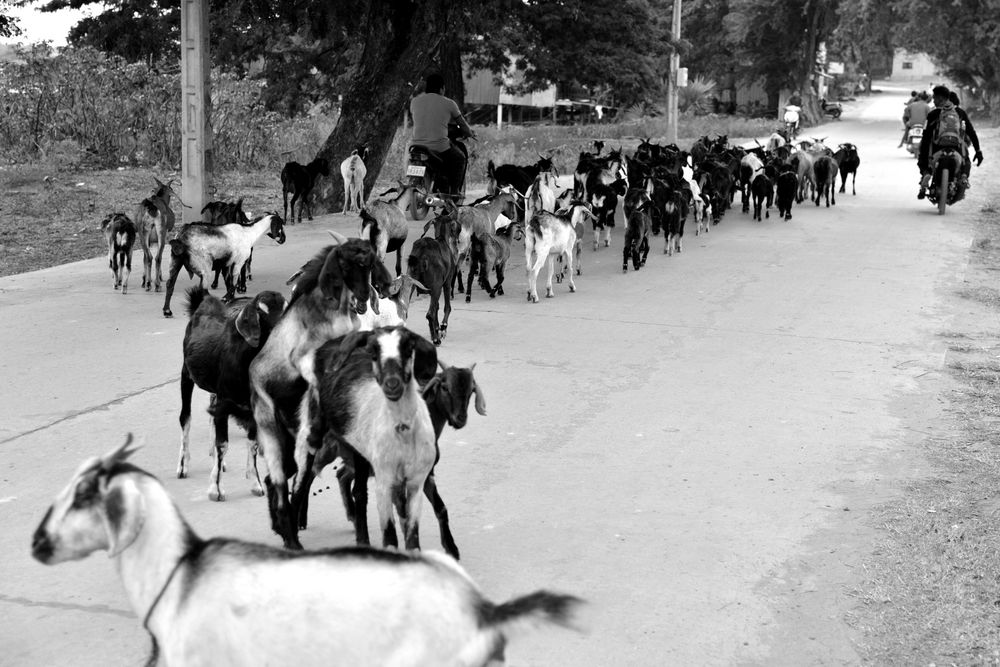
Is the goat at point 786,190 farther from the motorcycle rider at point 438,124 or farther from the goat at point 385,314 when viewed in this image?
the goat at point 385,314

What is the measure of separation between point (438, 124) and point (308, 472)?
1038cm

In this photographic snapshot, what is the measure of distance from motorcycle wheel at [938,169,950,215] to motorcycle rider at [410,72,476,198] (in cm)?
871

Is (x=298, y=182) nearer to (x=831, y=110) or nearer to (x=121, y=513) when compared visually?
(x=121, y=513)

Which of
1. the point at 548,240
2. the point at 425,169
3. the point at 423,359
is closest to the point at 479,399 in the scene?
the point at 423,359

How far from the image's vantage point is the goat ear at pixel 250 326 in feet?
19.4

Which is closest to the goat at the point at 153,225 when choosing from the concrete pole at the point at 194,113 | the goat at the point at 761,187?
the concrete pole at the point at 194,113

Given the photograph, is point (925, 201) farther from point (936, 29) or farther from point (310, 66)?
point (936, 29)

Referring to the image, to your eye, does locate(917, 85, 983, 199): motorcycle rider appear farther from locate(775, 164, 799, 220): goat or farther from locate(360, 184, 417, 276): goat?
locate(360, 184, 417, 276): goat

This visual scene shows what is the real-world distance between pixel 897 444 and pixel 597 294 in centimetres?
544

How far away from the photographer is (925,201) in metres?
22.7

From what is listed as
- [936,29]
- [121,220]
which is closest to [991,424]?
[121,220]

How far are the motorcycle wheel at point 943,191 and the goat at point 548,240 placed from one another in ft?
31.8

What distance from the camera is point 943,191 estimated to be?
20438 millimetres

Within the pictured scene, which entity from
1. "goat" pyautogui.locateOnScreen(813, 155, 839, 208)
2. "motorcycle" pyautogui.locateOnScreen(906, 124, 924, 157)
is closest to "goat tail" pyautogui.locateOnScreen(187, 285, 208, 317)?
"goat" pyautogui.locateOnScreen(813, 155, 839, 208)
